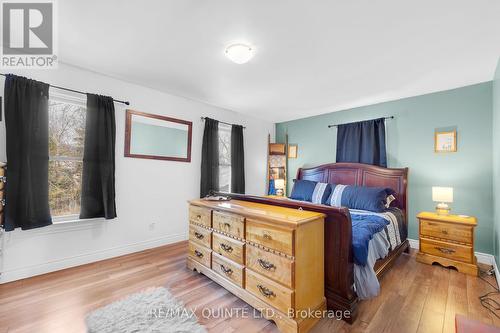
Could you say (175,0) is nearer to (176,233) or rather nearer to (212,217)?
(212,217)

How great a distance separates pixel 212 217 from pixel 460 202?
3354mm

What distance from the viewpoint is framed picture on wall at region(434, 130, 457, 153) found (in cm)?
307

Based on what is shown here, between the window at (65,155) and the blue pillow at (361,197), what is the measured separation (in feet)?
11.7

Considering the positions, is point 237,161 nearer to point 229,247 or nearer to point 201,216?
point 201,216

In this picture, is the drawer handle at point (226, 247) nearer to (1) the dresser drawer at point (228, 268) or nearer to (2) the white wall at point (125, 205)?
(1) the dresser drawer at point (228, 268)

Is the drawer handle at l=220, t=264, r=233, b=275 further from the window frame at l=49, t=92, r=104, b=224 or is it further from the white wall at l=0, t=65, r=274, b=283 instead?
the window frame at l=49, t=92, r=104, b=224

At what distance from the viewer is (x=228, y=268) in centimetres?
207

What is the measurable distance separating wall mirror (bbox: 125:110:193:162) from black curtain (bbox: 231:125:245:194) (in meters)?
0.91

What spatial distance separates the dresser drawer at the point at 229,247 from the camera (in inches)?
76.7

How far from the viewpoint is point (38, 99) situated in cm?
237

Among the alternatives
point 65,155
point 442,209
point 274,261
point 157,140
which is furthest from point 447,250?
point 65,155

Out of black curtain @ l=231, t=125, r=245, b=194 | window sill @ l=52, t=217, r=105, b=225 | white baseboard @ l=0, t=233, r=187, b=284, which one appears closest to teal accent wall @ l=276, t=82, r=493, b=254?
black curtain @ l=231, t=125, r=245, b=194

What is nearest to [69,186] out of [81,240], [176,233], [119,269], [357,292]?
[81,240]

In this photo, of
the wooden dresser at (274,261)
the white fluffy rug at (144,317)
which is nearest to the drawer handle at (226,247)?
the wooden dresser at (274,261)
